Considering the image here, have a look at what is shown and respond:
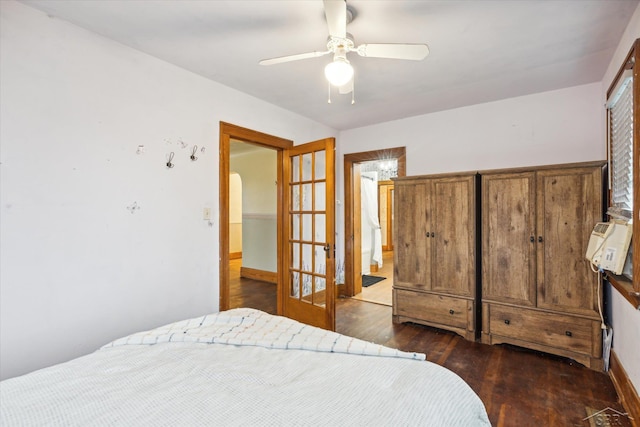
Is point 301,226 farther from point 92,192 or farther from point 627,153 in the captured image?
point 627,153

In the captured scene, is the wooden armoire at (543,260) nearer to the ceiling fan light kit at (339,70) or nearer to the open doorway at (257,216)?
the ceiling fan light kit at (339,70)

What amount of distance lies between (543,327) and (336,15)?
2.84 m

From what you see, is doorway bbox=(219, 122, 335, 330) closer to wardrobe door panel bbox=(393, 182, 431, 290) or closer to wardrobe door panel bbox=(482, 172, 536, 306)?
wardrobe door panel bbox=(393, 182, 431, 290)

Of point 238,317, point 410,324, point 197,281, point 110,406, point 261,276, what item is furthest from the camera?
point 261,276

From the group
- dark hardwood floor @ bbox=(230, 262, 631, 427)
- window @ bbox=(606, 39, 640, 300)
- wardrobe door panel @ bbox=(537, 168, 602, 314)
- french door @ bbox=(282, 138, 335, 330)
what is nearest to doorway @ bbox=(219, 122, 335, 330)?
french door @ bbox=(282, 138, 335, 330)

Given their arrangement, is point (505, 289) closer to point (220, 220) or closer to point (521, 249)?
point (521, 249)

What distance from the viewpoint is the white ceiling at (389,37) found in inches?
68.7

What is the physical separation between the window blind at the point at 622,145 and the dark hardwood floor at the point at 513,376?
50.0 inches

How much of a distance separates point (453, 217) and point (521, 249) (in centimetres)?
63

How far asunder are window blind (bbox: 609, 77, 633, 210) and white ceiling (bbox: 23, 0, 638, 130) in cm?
39

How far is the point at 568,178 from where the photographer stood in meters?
2.48

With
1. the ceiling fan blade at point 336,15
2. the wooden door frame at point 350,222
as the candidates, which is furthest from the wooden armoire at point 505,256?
the ceiling fan blade at point 336,15

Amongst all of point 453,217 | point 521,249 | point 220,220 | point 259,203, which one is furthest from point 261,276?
point 521,249

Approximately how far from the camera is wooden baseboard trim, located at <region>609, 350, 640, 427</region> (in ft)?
5.68
